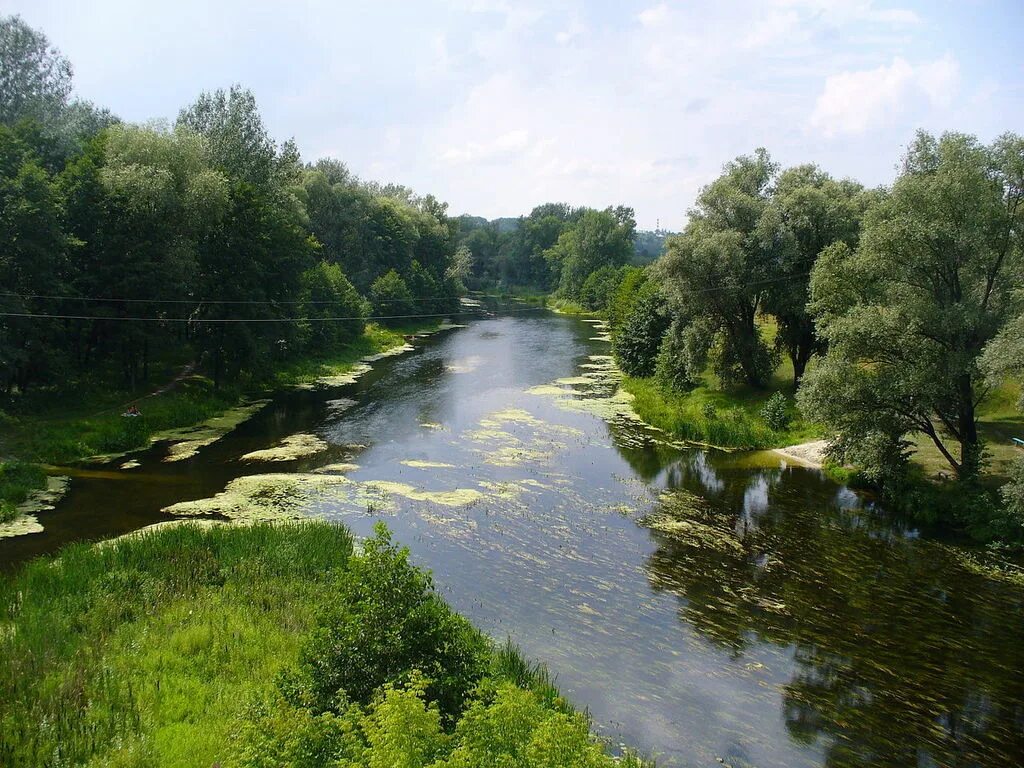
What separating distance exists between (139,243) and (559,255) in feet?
353

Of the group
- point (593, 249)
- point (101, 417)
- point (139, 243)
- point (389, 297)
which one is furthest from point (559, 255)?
point (101, 417)

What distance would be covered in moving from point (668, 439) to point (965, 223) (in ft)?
48.9

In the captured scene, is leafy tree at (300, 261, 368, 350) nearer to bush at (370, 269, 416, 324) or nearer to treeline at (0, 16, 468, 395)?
treeline at (0, 16, 468, 395)

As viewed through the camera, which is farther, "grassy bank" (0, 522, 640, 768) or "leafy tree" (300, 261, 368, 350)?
"leafy tree" (300, 261, 368, 350)

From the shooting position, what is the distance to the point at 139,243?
104 ft

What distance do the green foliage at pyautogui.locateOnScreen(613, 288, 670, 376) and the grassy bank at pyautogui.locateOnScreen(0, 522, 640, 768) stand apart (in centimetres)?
3413

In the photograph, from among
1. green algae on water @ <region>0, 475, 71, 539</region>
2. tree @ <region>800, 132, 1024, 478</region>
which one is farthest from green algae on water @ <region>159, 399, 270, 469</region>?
tree @ <region>800, 132, 1024, 478</region>

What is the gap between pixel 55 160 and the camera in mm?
35969

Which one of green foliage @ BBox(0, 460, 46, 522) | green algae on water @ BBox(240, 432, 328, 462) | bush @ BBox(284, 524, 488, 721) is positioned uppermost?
bush @ BBox(284, 524, 488, 721)

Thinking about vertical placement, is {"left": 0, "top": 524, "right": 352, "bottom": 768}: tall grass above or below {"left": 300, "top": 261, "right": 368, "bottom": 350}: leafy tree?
below

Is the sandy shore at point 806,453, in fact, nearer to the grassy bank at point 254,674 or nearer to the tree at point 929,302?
the tree at point 929,302

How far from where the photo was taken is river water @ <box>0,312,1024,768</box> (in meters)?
12.1

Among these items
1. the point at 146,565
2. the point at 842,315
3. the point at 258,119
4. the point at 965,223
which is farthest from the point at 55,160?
the point at 965,223

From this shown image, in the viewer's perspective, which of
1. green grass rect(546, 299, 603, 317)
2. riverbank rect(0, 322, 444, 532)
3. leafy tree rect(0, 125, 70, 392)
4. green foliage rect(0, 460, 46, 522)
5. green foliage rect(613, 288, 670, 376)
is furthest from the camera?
green grass rect(546, 299, 603, 317)
